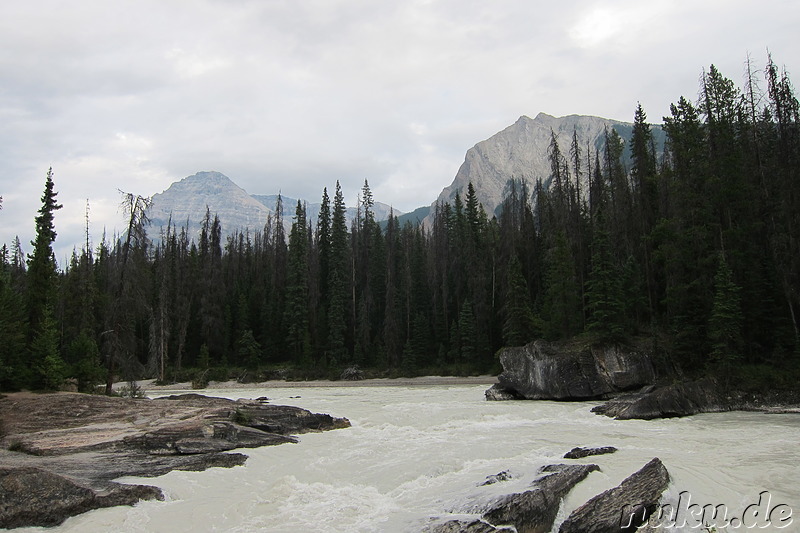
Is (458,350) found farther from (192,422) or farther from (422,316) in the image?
(192,422)

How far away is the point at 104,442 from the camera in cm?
1478

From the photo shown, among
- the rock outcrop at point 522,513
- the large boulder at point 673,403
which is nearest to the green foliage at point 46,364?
the rock outcrop at point 522,513

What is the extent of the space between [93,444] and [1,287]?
18.1 metres

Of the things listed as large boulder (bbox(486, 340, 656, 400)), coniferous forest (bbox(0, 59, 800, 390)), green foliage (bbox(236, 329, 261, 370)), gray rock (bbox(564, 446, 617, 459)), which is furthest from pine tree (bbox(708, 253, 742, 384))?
green foliage (bbox(236, 329, 261, 370))

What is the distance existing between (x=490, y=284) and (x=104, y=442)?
4833cm

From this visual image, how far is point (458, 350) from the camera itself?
180ft

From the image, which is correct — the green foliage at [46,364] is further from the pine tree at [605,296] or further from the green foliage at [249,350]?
the green foliage at [249,350]

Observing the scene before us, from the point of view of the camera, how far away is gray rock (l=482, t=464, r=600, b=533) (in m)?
8.56

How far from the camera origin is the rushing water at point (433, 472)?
9.63 meters

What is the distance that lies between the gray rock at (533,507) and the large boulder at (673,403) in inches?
504

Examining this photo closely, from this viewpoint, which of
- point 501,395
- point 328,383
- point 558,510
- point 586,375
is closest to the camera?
point 558,510

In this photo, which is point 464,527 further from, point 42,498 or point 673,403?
point 673,403

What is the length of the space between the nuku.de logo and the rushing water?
9.9 inches

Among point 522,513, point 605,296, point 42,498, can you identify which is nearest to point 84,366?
point 42,498
